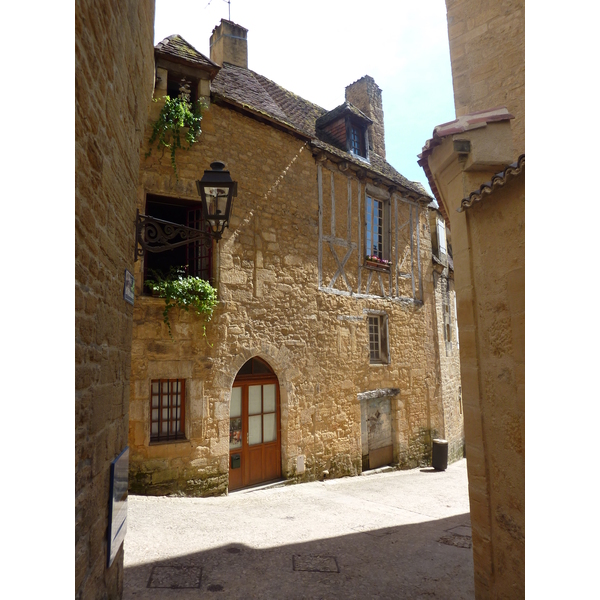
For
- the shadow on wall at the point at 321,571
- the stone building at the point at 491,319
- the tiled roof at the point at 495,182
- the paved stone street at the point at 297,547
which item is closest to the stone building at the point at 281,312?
the paved stone street at the point at 297,547

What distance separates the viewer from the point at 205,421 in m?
6.93

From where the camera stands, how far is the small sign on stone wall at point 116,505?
2832mm

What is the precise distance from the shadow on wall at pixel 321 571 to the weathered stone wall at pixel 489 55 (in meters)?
4.42

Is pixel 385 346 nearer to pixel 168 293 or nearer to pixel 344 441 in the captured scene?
pixel 344 441

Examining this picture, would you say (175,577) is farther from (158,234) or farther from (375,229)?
(375,229)

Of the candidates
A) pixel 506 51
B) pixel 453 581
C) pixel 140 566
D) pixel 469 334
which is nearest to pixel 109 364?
pixel 140 566

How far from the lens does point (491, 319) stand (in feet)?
11.6

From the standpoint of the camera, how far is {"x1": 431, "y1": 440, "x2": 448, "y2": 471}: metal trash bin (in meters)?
10.5

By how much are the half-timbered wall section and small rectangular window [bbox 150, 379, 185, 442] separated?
142 inches

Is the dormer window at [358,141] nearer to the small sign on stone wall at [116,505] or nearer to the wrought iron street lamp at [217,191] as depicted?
the wrought iron street lamp at [217,191]

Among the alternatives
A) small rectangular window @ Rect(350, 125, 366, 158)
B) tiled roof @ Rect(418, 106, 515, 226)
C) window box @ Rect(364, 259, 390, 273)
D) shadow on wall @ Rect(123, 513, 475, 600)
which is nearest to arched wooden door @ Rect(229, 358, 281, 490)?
shadow on wall @ Rect(123, 513, 475, 600)

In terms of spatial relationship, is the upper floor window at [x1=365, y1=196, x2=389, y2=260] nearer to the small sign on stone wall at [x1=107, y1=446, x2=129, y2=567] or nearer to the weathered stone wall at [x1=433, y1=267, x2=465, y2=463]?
the weathered stone wall at [x1=433, y1=267, x2=465, y2=463]

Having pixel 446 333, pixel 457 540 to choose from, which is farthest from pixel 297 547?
pixel 446 333

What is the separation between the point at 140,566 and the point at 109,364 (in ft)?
7.95
